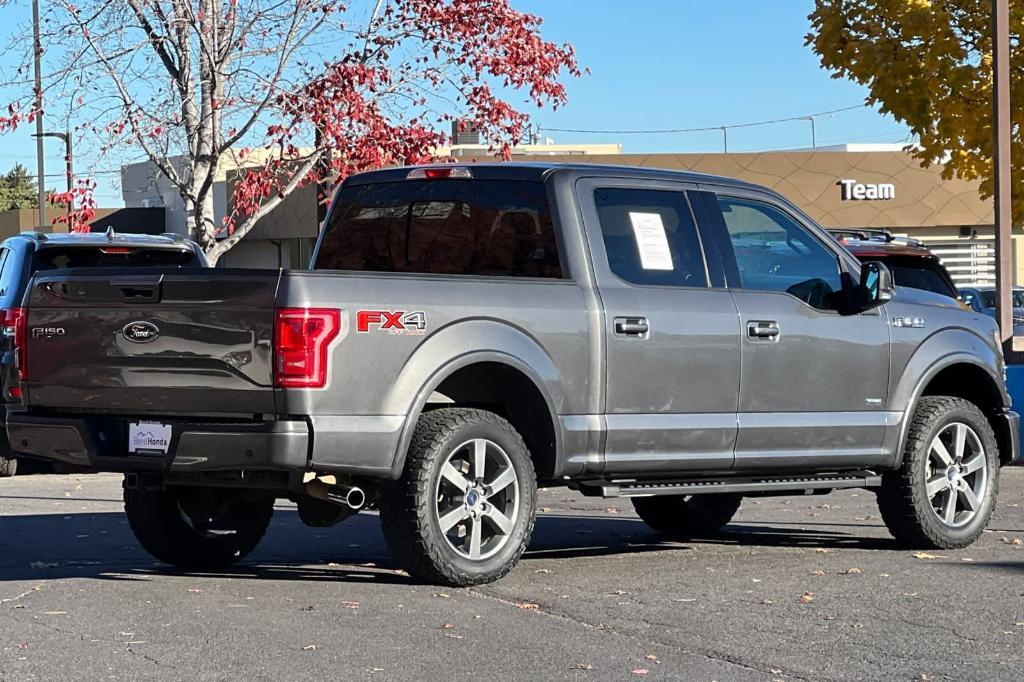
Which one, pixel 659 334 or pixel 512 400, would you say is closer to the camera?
pixel 512 400

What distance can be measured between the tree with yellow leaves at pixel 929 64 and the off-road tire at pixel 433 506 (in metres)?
14.8

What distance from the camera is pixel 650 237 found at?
30.6 ft

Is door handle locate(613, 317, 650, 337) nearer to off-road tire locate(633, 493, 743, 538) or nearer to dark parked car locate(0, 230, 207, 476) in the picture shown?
off-road tire locate(633, 493, 743, 538)

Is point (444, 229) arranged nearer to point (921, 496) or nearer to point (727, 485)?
point (727, 485)

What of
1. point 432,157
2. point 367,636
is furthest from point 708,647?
point 432,157

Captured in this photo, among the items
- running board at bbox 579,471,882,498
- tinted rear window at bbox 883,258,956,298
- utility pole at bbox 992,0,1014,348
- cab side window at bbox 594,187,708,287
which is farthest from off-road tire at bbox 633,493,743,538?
utility pole at bbox 992,0,1014,348

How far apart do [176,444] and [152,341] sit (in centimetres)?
50

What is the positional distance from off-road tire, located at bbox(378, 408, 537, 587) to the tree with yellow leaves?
14847 millimetres

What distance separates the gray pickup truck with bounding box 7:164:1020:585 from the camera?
7.95 metres

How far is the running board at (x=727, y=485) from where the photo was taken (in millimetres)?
9008

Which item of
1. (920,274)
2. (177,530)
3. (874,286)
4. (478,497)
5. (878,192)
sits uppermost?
(878,192)

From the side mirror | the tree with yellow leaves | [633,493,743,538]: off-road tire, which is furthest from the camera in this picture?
the tree with yellow leaves

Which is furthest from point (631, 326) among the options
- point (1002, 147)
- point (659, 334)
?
point (1002, 147)

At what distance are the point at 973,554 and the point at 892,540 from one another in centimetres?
66
